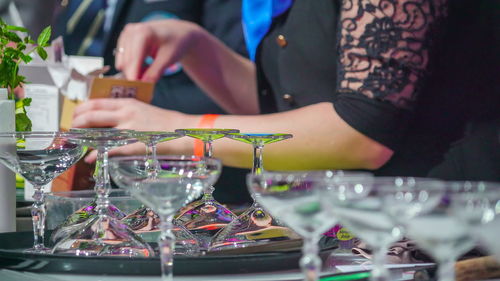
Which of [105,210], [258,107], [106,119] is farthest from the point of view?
[258,107]

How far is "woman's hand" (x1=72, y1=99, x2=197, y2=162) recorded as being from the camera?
2443 mm

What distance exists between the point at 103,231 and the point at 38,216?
191mm

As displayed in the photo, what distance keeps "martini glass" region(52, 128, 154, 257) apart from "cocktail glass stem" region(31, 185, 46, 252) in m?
0.14

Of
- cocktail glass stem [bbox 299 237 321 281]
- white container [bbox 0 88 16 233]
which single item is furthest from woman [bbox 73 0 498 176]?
cocktail glass stem [bbox 299 237 321 281]

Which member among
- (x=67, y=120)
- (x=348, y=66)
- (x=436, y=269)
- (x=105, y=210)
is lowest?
(x=436, y=269)

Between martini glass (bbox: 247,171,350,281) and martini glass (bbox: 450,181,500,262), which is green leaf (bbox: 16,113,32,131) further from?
martini glass (bbox: 450,181,500,262)

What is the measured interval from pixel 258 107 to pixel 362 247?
1.74 meters

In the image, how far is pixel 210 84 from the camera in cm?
305

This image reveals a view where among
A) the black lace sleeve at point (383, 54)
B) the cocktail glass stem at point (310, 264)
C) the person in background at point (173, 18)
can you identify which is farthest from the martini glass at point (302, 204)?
Result: the person in background at point (173, 18)

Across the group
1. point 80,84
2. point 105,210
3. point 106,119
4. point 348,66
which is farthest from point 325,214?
point 106,119

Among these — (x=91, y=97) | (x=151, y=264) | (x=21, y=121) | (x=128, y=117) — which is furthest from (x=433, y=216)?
(x=128, y=117)

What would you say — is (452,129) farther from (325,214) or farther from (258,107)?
(325,214)

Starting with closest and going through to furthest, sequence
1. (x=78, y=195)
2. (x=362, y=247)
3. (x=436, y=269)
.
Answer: (x=436, y=269) → (x=362, y=247) → (x=78, y=195)

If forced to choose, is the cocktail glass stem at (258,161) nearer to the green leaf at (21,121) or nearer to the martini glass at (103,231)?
the martini glass at (103,231)
